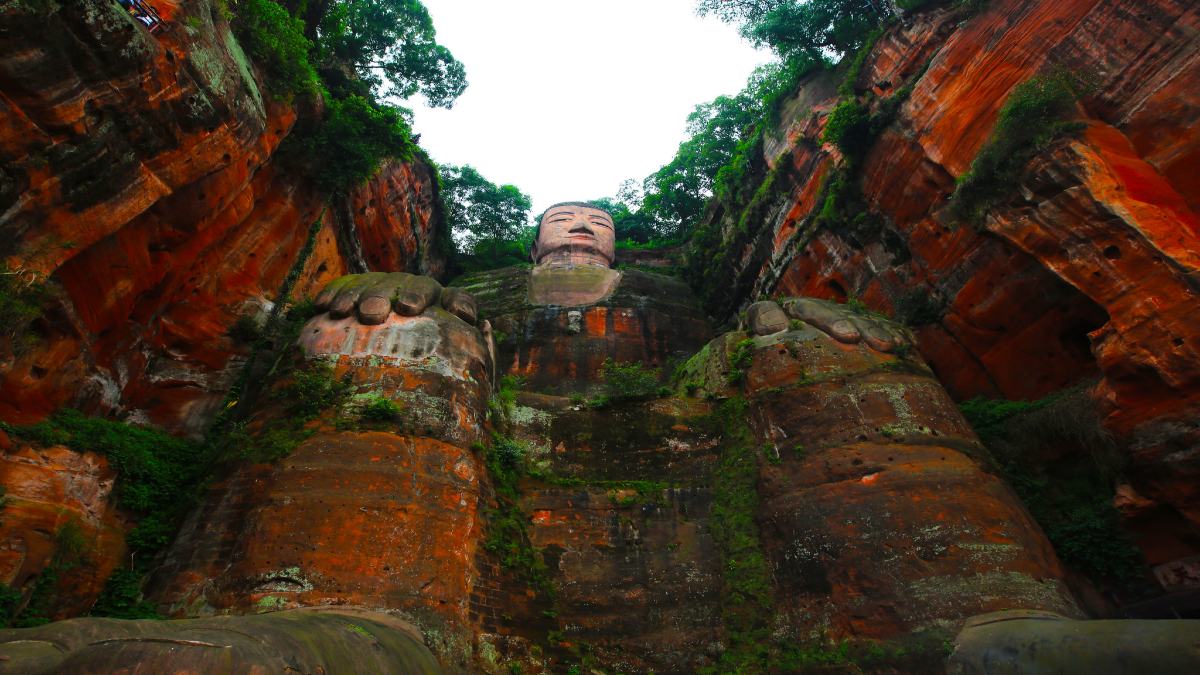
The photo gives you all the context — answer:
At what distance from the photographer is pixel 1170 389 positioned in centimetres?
852

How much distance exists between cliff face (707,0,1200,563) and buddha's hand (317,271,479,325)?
29.6ft

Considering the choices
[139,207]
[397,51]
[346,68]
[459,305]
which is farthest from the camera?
[397,51]

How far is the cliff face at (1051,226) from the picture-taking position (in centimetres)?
866

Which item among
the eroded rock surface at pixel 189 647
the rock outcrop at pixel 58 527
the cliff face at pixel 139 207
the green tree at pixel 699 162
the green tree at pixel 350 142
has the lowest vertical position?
the eroded rock surface at pixel 189 647

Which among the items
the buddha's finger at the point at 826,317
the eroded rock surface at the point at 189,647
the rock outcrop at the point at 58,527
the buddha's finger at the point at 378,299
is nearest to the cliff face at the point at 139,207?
the rock outcrop at the point at 58,527

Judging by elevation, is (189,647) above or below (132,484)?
below

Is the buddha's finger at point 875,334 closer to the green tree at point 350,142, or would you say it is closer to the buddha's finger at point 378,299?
the buddha's finger at point 378,299

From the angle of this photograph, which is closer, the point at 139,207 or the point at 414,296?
the point at 139,207

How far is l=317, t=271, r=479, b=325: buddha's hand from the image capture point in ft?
35.6

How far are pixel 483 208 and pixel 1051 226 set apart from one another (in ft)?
80.2

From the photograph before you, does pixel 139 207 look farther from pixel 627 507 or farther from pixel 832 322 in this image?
pixel 832 322

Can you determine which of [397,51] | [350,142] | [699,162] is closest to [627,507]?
[350,142]

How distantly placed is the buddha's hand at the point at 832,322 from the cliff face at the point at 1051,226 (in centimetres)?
205

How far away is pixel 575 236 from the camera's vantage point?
27.8m
